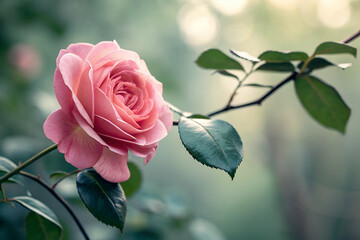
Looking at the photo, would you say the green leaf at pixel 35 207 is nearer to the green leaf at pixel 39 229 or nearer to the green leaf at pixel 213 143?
the green leaf at pixel 39 229

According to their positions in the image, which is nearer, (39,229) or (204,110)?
(39,229)

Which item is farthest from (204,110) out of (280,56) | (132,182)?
(280,56)

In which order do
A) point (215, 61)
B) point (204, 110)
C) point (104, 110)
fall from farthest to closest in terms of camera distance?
1. point (204, 110)
2. point (215, 61)
3. point (104, 110)

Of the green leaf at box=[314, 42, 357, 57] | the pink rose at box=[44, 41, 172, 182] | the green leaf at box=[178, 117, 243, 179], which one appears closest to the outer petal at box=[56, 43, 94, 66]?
the pink rose at box=[44, 41, 172, 182]

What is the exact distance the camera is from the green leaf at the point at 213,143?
0.26m

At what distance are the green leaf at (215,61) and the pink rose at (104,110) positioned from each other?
0.09 m

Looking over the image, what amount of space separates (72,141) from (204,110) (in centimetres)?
447

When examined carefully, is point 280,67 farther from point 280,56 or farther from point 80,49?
point 80,49

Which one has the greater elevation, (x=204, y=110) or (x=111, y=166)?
(x=111, y=166)

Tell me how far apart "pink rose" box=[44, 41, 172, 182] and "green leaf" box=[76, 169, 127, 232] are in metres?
0.02

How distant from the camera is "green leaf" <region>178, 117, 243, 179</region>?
0.26m

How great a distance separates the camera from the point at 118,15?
231cm

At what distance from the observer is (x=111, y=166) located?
0.95 ft

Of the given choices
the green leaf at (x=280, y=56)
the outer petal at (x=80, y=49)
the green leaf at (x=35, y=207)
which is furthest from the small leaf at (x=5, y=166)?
the green leaf at (x=280, y=56)
